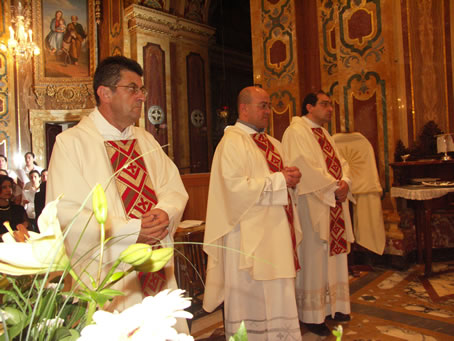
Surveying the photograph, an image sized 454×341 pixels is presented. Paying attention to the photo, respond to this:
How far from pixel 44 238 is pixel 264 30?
647 cm

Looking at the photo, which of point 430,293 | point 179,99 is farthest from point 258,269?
point 179,99

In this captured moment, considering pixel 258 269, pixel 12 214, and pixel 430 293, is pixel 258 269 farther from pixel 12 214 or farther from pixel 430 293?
pixel 12 214

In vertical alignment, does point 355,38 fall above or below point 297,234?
above

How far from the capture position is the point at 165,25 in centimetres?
972

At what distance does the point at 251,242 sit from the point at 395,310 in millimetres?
1827

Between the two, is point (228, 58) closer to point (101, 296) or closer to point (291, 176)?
→ point (291, 176)

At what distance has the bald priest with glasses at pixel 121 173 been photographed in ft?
6.16

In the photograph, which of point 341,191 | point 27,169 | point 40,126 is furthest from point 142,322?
Answer: point 40,126

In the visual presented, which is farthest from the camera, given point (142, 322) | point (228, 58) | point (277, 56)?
point (228, 58)

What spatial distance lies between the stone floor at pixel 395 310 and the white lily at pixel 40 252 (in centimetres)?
306

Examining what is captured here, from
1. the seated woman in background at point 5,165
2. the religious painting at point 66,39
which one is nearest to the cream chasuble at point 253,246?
the seated woman in background at point 5,165

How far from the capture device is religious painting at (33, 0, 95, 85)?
1165 centimetres

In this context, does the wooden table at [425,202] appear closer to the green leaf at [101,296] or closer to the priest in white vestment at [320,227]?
the priest in white vestment at [320,227]

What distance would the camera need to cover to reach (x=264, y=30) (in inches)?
253
